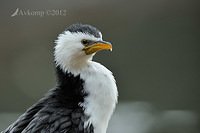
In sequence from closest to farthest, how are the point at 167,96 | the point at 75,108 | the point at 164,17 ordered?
the point at 75,108, the point at 167,96, the point at 164,17

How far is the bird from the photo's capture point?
1.90 meters

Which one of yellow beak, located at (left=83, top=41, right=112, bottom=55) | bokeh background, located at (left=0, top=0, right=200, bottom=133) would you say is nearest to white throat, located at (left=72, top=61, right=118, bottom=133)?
yellow beak, located at (left=83, top=41, right=112, bottom=55)

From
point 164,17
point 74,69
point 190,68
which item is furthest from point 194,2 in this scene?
point 74,69

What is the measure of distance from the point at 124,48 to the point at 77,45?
129 inches

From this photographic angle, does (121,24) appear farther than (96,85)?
Yes

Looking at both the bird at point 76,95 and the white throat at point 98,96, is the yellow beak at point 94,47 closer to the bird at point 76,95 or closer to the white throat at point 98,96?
the bird at point 76,95

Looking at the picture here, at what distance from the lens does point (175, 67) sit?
541 cm

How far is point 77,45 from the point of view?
6.70ft

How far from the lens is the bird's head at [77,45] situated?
2041 mm

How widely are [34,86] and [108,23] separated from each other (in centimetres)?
156

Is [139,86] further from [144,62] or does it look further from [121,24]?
[121,24]

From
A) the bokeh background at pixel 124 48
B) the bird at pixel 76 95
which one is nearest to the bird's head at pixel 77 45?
the bird at pixel 76 95

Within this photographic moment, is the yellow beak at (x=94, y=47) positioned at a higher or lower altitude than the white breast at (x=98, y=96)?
higher

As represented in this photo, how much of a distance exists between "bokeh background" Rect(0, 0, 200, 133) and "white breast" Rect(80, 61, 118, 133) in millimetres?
2902
